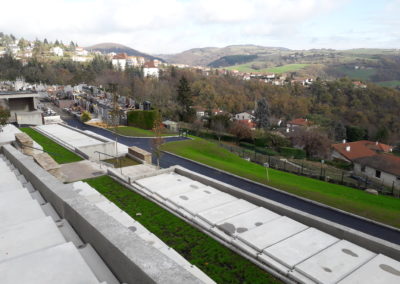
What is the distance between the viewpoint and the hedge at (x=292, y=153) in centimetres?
4854

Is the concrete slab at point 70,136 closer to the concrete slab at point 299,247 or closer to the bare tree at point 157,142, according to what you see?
the bare tree at point 157,142

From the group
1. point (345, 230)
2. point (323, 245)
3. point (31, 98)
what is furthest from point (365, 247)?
point (31, 98)

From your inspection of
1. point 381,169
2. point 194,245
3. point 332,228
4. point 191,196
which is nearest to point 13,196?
point 194,245

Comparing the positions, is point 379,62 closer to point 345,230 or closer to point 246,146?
point 246,146

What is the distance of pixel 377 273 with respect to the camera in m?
8.35

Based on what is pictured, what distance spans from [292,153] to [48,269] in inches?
1956

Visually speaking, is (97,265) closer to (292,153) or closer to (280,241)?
(280,241)

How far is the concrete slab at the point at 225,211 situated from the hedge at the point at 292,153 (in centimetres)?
3741

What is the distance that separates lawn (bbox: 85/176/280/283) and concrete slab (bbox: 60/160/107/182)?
3.78 metres

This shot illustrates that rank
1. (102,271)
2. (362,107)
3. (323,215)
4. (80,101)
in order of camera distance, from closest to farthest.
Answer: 1. (102,271)
2. (323,215)
3. (80,101)
4. (362,107)

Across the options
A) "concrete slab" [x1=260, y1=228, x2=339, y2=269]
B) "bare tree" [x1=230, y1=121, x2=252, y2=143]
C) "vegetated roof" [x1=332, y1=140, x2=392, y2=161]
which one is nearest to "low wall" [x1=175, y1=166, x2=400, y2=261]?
"concrete slab" [x1=260, y1=228, x2=339, y2=269]

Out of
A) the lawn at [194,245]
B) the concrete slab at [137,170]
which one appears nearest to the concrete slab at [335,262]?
the lawn at [194,245]

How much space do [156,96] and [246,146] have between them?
3966 cm

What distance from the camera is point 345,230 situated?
10.2 meters
